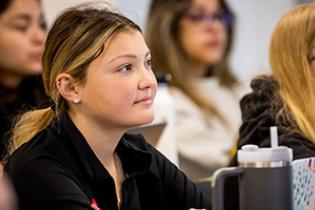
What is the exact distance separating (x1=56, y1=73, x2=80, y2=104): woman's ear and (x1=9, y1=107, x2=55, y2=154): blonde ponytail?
0.27 ft

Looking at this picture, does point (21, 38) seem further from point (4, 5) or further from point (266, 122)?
point (266, 122)

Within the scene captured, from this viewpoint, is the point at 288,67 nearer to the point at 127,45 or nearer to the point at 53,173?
the point at 127,45

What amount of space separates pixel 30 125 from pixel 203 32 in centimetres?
198

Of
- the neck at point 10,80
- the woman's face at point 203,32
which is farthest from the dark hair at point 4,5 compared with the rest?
the woman's face at point 203,32

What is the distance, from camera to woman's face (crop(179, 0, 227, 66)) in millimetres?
3213

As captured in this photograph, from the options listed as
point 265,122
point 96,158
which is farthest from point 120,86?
point 265,122

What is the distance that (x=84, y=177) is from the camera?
1261 millimetres

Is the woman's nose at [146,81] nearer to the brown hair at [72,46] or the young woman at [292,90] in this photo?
the brown hair at [72,46]

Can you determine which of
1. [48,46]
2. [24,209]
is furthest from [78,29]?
[24,209]

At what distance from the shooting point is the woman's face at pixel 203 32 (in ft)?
10.5

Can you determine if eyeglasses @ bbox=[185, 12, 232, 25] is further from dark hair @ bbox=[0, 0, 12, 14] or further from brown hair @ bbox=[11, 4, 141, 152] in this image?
brown hair @ bbox=[11, 4, 141, 152]

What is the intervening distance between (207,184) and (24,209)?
0.60 metres

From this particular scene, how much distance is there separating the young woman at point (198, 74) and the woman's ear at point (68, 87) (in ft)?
5.14

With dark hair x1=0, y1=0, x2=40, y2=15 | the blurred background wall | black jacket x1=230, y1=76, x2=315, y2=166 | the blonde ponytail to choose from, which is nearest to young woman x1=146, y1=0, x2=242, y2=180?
the blurred background wall
